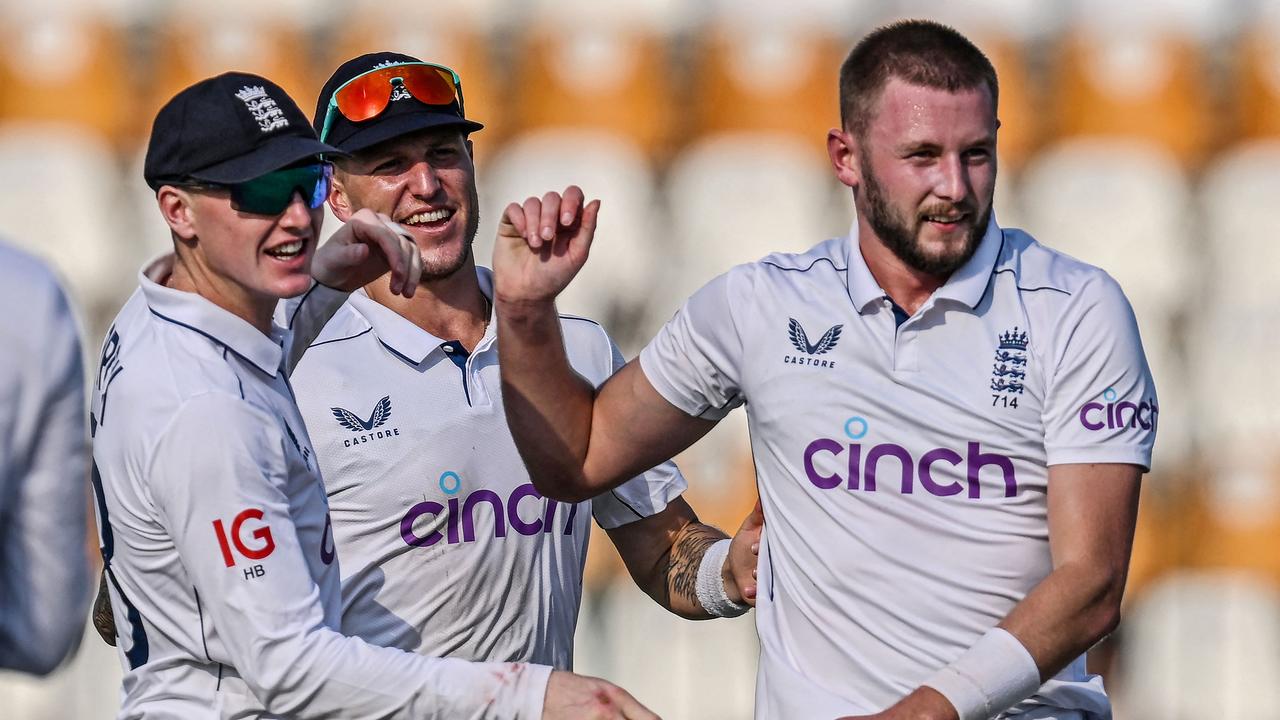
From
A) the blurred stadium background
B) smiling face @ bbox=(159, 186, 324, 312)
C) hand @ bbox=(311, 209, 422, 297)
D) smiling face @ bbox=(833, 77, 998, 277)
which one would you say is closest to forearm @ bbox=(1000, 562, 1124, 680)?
smiling face @ bbox=(833, 77, 998, 277)

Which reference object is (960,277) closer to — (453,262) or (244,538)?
(453,262)

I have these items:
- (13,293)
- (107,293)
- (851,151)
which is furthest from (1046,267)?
(107,293)

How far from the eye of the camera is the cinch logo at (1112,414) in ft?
9.92

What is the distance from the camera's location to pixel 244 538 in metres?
2.62

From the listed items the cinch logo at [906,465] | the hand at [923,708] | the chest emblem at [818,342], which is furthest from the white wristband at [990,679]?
the chest emblem at [818,342]

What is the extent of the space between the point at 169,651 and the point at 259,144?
857 millimetres

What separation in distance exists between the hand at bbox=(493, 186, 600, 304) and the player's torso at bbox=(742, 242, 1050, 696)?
42 centimetres

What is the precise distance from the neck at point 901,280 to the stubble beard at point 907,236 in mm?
13

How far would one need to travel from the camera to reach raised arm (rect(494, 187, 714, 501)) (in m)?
3.32

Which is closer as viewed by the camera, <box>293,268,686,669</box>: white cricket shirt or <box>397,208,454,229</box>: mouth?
<box>293,268,686,669</box>: white cricket shirt

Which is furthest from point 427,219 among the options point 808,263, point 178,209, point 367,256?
point 178,209

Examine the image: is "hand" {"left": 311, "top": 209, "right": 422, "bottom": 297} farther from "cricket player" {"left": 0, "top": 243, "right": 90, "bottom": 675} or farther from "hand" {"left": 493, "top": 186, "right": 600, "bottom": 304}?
"cricket player" {"left": 0, "top": 243, "right": 90, "bottom": 675}

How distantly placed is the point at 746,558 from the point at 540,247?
847 mm

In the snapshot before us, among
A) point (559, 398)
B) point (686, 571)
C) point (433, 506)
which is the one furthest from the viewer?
point (686, 571)
